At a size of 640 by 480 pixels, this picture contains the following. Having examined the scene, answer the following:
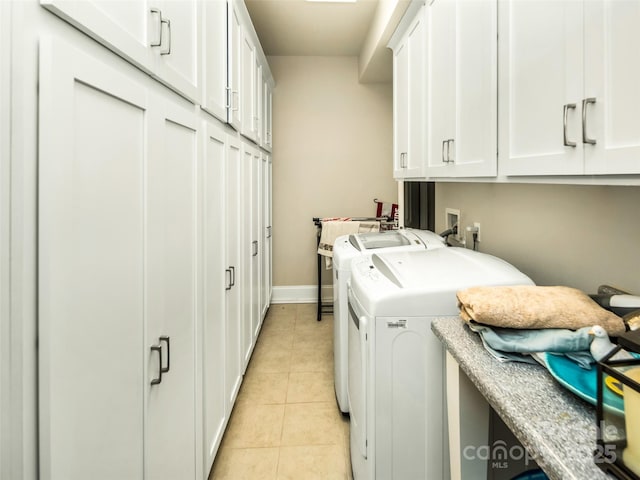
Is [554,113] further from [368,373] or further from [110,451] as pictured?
[110,451]

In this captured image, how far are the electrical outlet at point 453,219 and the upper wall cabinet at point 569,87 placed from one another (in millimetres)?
1071

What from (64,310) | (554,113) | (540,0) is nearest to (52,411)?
(64,310)

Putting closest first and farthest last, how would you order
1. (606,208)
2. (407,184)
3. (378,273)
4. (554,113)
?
1. (554,113)
2. (606,208)
3. (378,273)
4. (407,184)

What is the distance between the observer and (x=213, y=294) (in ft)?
5.52

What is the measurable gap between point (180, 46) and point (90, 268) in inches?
33.5

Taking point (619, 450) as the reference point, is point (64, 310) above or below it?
above

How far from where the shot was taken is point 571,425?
68 cm

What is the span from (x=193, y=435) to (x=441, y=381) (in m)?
0.92

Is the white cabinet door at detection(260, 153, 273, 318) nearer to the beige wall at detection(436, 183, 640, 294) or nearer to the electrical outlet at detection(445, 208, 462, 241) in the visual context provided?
the electrical outlet at detection(445, 208, 462, 241)

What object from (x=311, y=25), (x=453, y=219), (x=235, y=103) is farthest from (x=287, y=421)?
(x=311, y=25)

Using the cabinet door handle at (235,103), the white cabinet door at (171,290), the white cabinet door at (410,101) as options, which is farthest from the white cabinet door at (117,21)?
the white cabinet door at (410,101)

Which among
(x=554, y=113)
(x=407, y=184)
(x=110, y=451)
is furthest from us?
(x=407, y=184)

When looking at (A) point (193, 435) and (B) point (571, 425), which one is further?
(A) point (193, 435)

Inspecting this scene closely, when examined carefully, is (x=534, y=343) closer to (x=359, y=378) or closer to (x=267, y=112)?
(x=359, y=378)
